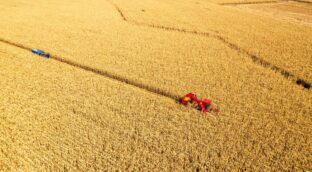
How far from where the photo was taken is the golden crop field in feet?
7.80

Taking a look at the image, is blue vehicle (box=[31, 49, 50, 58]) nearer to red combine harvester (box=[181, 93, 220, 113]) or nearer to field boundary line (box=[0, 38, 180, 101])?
field boundary line (box=[0, 38, 180, 101])

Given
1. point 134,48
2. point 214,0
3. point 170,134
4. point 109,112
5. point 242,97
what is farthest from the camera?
point 214,0

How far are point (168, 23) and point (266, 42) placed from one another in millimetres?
2656

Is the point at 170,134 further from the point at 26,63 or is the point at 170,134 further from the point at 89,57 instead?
the point at 26,63

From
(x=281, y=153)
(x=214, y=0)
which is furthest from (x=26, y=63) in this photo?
(x=214, y=0)

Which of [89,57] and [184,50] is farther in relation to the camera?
[184,50]

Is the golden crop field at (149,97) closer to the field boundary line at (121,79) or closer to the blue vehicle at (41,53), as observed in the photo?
the field boundary line at (121,79)

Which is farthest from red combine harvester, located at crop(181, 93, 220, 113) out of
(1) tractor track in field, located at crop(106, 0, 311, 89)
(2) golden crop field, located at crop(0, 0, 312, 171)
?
(1) tractor track in field, located at crop(106, 0, 311, 89)

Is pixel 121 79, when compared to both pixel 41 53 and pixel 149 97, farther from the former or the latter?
pixel 41 53

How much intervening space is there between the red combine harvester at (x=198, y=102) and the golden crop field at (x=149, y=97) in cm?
9

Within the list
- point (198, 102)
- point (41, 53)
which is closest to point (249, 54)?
point (198, 102)

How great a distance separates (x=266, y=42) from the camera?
5.68 meters

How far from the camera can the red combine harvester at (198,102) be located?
309cm

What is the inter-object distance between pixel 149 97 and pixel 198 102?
0.67 metres
